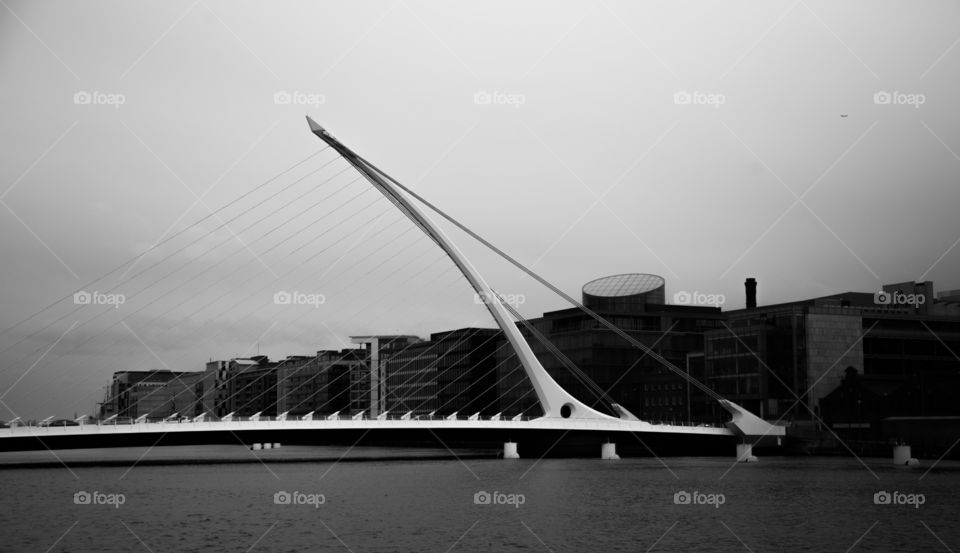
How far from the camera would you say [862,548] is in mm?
30266

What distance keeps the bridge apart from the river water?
8.41 ft

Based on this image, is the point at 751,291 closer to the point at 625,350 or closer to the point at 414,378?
the point at 625,350

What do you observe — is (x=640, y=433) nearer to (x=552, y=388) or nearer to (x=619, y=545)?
(x=552, y=388)

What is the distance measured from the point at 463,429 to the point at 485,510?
2942 centimetres

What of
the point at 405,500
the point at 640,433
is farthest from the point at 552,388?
the point at 405,500

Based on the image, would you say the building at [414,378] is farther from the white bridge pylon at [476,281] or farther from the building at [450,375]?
the white bridge pylon at [476,281]

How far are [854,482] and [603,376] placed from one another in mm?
56469

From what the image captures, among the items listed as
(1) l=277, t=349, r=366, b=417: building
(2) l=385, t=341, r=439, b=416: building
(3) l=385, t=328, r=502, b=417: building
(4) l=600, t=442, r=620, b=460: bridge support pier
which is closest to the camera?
(4) l=600, t=442, r=620, b=460: bridge support pier

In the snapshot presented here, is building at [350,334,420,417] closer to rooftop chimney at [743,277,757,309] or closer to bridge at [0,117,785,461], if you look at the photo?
rooftop chimney at [743,277,757,309]

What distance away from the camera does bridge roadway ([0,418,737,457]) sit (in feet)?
200

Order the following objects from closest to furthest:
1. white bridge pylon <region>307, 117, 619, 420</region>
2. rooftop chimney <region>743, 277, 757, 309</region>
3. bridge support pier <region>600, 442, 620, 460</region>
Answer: white bridge pylon <region>307, 117, 619, 420</region> < bridge support pier <region>600, 442, 620, 460</region> < rooftop chimney <region>743, 277, 757, 309</region>

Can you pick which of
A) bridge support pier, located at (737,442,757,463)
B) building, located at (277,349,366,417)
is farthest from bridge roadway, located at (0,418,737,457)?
building, located at (277,349,366,417)

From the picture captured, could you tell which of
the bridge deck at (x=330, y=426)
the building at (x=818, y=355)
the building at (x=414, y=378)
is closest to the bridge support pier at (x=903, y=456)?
the bridge deck at (x=330, y=426)

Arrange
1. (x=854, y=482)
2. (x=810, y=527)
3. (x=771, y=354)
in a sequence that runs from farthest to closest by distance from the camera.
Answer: (x=771, y=354)
(x=854, y=482)
(x=810, y=527)
